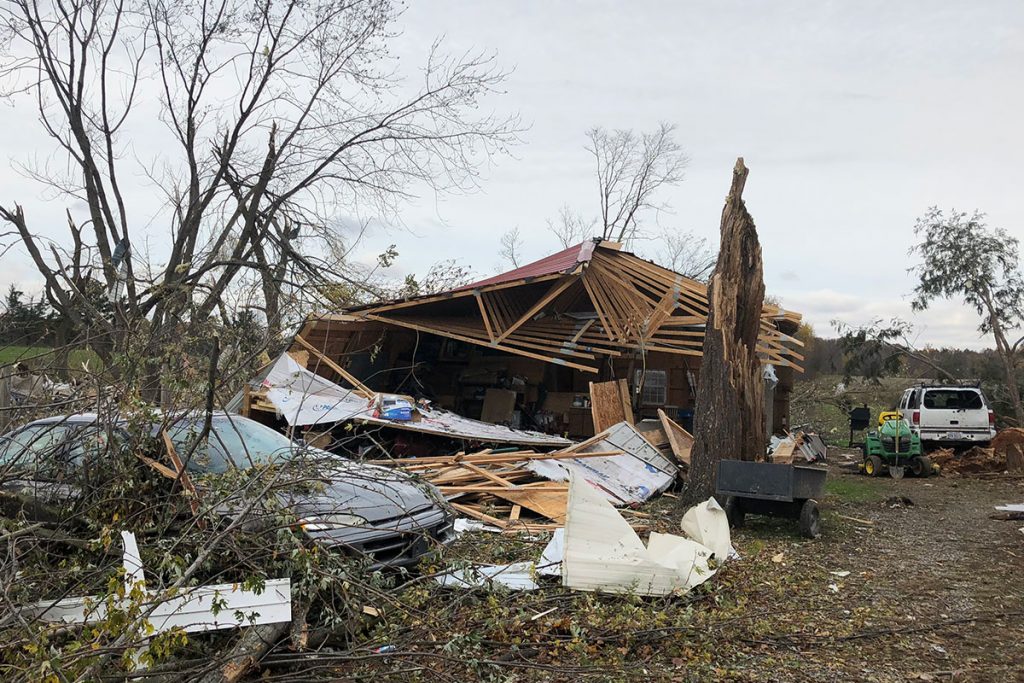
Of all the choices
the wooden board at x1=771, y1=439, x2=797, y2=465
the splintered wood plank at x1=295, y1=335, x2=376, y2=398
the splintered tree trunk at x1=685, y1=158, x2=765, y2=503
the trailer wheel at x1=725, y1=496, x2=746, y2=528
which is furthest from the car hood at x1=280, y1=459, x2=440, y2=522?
the wooden board at x1=771, y1=439, x2=797, y2=465

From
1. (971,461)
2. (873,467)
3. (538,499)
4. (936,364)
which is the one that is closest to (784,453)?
(873,467)

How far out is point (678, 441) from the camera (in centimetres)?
1470

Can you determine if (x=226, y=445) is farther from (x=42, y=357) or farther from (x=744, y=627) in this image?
(x=744, y=627)

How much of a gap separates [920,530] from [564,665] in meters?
7.43

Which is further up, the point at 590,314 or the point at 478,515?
the point at 590,314

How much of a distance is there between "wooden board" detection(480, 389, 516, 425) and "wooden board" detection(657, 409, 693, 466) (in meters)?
Answer: 3.91

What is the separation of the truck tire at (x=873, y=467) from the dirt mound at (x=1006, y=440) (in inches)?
126

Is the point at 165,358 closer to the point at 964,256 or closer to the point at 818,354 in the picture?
the point at 964,256

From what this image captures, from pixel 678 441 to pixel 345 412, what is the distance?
228 inches

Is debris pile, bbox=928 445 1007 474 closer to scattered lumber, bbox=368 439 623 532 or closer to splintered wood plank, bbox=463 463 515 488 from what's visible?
scattered lumber, bbox=368 439 623 532

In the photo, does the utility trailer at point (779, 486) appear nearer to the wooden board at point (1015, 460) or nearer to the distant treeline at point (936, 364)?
the wooden board at point (1015, 460)

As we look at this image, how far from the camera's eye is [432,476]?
1106cm

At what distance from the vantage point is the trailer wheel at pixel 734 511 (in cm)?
1012

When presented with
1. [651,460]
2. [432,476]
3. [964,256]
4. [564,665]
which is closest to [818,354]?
[964,256]
